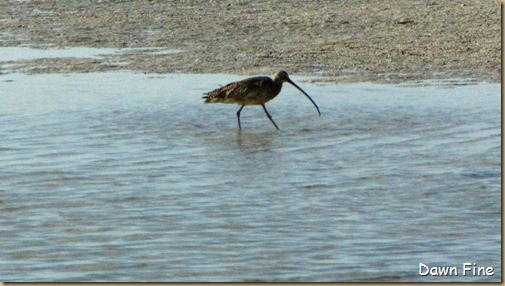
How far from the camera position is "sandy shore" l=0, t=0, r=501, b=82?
47.3 ft

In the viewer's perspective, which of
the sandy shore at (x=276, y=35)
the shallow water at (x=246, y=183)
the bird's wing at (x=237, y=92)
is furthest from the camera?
the sandy shore at (x=276, y=35)

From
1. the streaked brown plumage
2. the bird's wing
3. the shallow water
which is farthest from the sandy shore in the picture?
the bird's wing

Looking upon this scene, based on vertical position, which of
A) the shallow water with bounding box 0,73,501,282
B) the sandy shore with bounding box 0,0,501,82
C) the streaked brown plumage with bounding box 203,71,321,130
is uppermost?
the sandy shore with bounding box 0,0,501,82

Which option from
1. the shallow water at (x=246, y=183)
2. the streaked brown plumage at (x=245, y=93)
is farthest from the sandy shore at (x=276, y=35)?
the streaked brown plumage at (x=245, y=93)

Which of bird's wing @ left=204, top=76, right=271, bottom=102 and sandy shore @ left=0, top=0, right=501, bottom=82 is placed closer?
bird's wing @ left=204, top=76, right=271, bottom=102

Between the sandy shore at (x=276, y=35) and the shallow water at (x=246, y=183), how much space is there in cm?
93

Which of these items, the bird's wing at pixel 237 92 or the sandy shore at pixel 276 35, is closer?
the bird's wing at pixel 237 92

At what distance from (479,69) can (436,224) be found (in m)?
6.60

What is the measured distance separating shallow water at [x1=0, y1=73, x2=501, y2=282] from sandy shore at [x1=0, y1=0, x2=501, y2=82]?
935mm

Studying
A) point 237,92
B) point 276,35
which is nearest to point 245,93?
point 237,92

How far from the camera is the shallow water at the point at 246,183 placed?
662cm

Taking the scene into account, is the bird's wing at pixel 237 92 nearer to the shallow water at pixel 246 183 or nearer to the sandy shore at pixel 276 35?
the shallow water at pixel 246 183

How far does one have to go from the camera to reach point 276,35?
1648 cm

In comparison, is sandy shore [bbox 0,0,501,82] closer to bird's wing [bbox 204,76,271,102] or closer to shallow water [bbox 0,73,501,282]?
shallow water [bbox 0,73,501,282]
